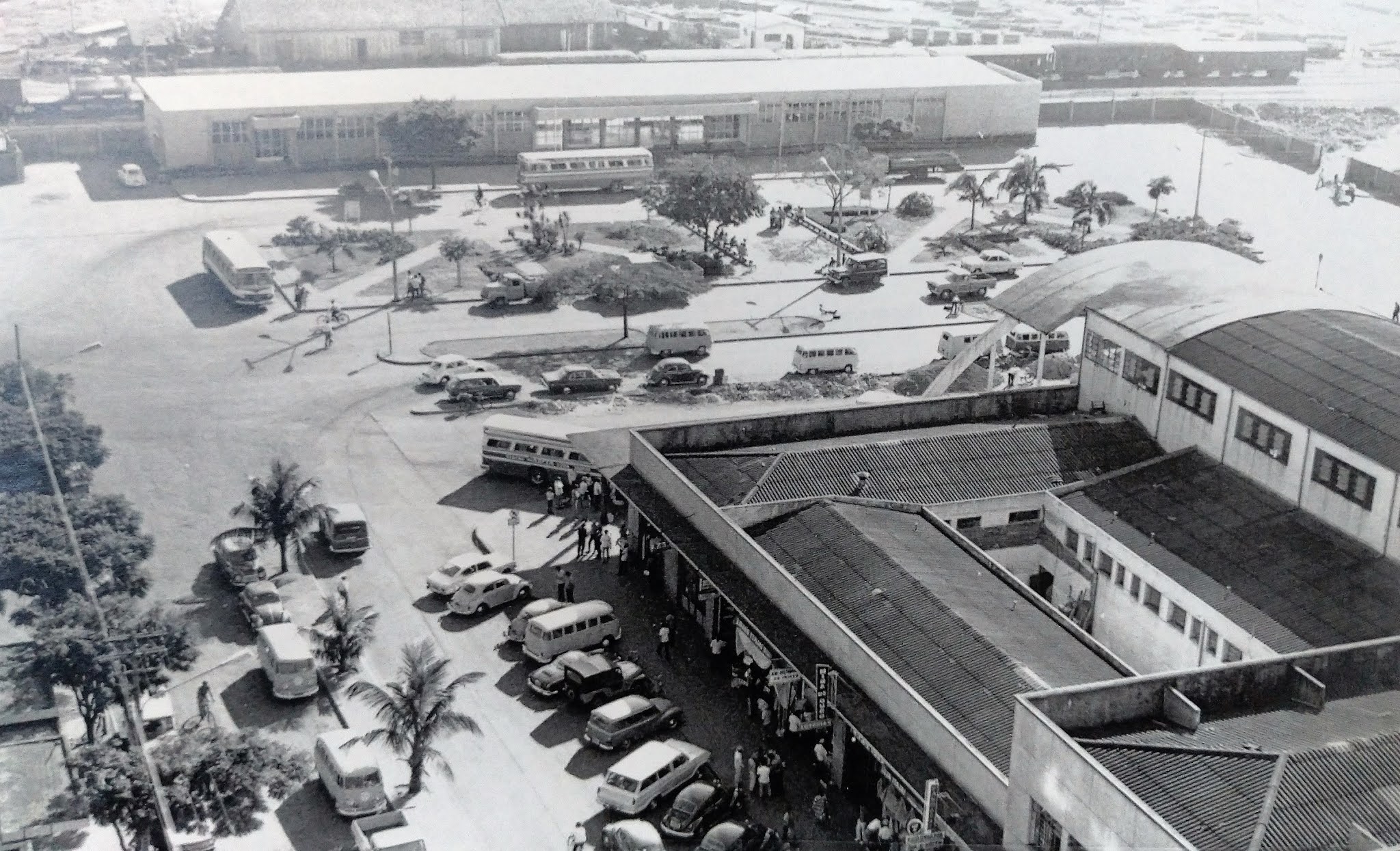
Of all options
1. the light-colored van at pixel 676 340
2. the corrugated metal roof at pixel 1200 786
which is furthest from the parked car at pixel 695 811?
the light-colored van at pixel 676 340

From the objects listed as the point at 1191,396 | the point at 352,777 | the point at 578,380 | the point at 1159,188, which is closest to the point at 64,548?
the point at 352,777

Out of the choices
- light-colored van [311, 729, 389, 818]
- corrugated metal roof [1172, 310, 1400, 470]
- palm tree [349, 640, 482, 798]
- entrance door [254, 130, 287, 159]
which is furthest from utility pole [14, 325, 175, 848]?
entrance door [254, 130, 287, 159]

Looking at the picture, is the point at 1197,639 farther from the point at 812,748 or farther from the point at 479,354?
the point at 479,354

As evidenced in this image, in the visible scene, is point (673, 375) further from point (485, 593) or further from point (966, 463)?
point (485, 593)

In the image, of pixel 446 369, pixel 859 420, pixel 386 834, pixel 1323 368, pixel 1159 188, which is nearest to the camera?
pixel 386 834

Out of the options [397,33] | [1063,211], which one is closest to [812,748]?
[1063,211]

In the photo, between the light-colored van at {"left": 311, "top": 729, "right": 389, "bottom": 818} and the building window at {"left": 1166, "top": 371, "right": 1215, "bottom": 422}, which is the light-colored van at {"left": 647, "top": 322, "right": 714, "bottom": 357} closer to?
the building window at {"left": 1166, "top": 371, "right": 1215, "bottom": 422}

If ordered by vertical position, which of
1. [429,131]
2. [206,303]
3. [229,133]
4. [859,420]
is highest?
[429,131]
